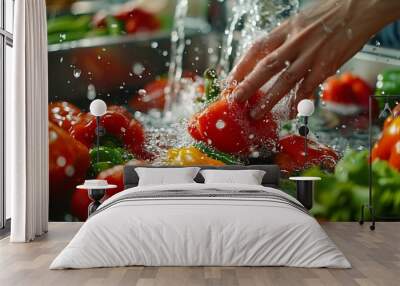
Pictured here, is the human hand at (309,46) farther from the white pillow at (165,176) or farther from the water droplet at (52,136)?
the water droplet at (52,136)

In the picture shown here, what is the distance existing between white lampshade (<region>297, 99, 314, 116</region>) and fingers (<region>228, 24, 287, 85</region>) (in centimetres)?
75

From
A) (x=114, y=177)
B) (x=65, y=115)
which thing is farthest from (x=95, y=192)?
(x=65, y=115)

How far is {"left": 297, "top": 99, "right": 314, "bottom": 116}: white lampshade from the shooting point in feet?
23.3

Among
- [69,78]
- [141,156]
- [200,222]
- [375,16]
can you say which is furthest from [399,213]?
[69,78]

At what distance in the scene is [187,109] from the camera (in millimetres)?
7434

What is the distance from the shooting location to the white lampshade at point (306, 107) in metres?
7.09

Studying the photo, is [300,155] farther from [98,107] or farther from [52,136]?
[52,136]

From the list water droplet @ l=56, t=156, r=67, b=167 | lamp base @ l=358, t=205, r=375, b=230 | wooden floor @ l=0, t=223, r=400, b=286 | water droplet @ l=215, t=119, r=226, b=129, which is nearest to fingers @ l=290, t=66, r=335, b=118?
water droplet @ l=215, t=119, r=226, b=129

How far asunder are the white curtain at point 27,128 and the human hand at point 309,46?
2317mm

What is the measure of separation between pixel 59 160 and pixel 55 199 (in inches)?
18.6

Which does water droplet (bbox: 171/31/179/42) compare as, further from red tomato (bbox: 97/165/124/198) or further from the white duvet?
the white duvet

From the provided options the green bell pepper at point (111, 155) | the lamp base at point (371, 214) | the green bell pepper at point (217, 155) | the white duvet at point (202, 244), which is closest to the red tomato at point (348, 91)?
the lamp base at point (371, 214)

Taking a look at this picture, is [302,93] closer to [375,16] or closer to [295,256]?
[375,16]

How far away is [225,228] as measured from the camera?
4.62m
